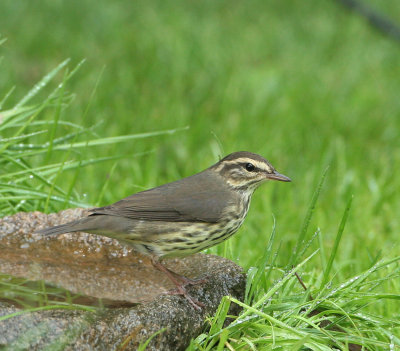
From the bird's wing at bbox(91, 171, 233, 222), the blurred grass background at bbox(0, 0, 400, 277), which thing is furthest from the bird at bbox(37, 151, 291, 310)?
the blurred grass background at bbox(0, 0, 400, 277)

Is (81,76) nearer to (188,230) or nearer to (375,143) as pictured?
(375,143)

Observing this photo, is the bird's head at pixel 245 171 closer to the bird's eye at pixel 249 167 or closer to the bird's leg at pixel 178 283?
the bird's eye at pixel 249 167

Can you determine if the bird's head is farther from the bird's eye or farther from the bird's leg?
the bird's leg

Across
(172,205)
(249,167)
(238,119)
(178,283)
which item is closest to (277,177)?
(249,167)

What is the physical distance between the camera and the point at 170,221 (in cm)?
435

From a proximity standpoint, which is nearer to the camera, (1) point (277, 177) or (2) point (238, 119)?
(1) point (277, 177)

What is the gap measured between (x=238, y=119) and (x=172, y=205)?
4.42 metres

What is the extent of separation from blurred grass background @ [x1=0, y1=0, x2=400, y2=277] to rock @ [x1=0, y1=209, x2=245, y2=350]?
0.99m

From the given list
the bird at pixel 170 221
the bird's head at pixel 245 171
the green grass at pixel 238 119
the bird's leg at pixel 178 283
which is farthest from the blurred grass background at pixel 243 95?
the bird's leg at pixel 178 283

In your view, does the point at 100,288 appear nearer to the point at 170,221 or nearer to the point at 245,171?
the point at 170,221

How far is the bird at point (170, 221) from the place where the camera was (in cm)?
A: 421

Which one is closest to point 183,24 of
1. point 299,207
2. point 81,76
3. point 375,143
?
point 81,76

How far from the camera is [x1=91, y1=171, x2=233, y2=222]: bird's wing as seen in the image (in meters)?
4.34

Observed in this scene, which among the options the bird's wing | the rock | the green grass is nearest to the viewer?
the rock
